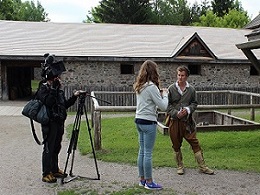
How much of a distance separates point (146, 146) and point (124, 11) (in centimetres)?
4125

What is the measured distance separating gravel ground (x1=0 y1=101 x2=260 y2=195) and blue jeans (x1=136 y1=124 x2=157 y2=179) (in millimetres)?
341

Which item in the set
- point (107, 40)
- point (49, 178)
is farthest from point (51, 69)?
point (107, 40)

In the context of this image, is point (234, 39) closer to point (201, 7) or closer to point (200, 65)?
point (200, 65)

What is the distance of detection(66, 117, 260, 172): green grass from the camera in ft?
22.0

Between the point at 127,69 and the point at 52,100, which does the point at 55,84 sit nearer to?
the point at 52,100

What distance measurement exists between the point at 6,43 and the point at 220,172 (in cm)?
1701

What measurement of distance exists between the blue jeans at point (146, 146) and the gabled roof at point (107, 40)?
14.0m

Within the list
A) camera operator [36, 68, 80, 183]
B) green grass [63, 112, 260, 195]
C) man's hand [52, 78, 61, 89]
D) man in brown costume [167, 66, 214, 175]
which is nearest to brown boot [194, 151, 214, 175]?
man in brown costume [167, 66, 214, 175]

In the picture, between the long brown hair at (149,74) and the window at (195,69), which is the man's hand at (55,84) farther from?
the window at (195,69)

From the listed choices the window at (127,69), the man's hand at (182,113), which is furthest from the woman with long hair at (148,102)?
the window at (127,69)

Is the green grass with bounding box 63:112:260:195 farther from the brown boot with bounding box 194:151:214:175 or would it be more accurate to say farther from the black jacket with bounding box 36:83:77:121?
the black jacket with bounding box 36:83:77:121

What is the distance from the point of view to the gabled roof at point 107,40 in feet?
64.1

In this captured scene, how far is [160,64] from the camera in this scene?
19.7m

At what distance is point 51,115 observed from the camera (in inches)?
215
